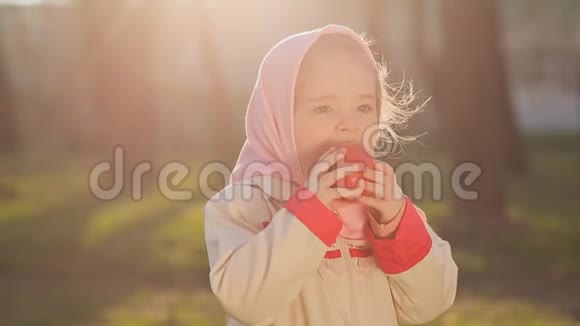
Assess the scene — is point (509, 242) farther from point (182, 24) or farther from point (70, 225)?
point (182, 24)

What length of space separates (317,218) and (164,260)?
6259 mm

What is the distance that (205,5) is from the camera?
42.5 feet

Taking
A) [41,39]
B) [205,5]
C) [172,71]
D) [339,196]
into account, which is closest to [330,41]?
[339,196]

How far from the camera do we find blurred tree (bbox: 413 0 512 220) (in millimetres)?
9109

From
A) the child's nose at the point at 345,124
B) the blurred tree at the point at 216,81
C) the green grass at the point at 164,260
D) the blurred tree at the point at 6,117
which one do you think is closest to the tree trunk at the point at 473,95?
the green grass at the point at 164,260

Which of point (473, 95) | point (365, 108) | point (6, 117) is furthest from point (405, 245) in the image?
point (6, 117)

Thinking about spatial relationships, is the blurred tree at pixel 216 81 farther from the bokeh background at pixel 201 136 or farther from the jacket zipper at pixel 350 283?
the jacket zipper at pixel 350 283

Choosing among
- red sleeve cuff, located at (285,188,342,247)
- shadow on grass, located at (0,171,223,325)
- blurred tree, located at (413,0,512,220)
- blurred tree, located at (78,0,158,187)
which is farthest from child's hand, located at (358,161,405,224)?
blurred tree, located at (78,0,158,187)

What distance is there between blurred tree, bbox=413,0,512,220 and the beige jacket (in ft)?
21.9

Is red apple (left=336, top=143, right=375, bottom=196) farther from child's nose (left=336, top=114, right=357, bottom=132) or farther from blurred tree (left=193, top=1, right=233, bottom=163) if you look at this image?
blurred tree (left=193, top=1, right=233, bottom=163)

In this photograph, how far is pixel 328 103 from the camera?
95.4 inches

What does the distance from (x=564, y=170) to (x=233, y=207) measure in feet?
37.4

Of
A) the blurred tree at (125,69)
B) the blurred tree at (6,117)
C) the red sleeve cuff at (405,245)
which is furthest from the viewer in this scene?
the blurred tree at (6,117)

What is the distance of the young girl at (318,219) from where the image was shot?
7.43ft
